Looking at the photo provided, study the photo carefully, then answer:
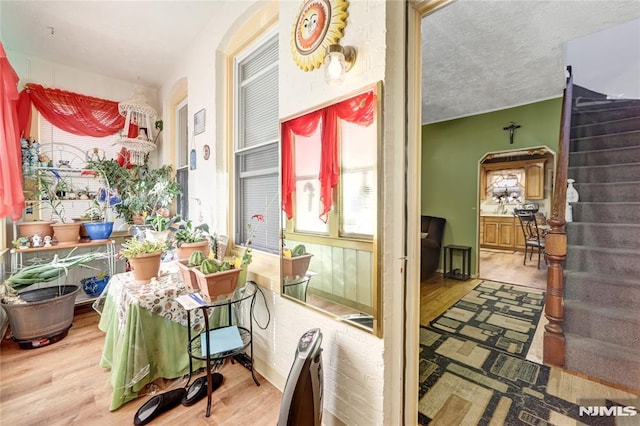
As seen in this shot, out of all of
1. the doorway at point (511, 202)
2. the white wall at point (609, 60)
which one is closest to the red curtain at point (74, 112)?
the white wall at point (609, 60)

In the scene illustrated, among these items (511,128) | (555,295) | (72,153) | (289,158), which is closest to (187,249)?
(289,158)

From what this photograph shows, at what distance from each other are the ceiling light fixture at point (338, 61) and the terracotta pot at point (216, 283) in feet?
4.23

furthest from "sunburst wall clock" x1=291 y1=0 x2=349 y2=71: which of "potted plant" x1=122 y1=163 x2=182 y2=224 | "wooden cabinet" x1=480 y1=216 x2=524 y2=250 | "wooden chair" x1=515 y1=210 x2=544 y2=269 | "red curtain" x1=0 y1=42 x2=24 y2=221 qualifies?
"wooden cabinet" x1=480 y1=216 x2=524 y2=250

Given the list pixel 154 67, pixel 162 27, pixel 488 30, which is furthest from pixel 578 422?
pixel 154 67

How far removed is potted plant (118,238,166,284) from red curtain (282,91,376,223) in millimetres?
1089

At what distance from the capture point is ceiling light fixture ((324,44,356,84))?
1.23 meters

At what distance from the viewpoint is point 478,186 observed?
4.38 meters

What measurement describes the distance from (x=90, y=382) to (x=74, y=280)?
205 centimetres

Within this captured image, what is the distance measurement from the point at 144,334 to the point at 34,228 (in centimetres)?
236

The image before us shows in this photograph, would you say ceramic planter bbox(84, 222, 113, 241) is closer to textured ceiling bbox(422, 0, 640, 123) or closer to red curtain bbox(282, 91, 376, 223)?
red curtain bbox(282, 91, 376, 223)

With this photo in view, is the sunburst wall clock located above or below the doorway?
above

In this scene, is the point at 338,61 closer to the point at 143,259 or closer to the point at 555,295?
the point at 143,259

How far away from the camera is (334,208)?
1461 millimetres

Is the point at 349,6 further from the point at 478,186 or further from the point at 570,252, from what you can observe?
the point at 478,186
